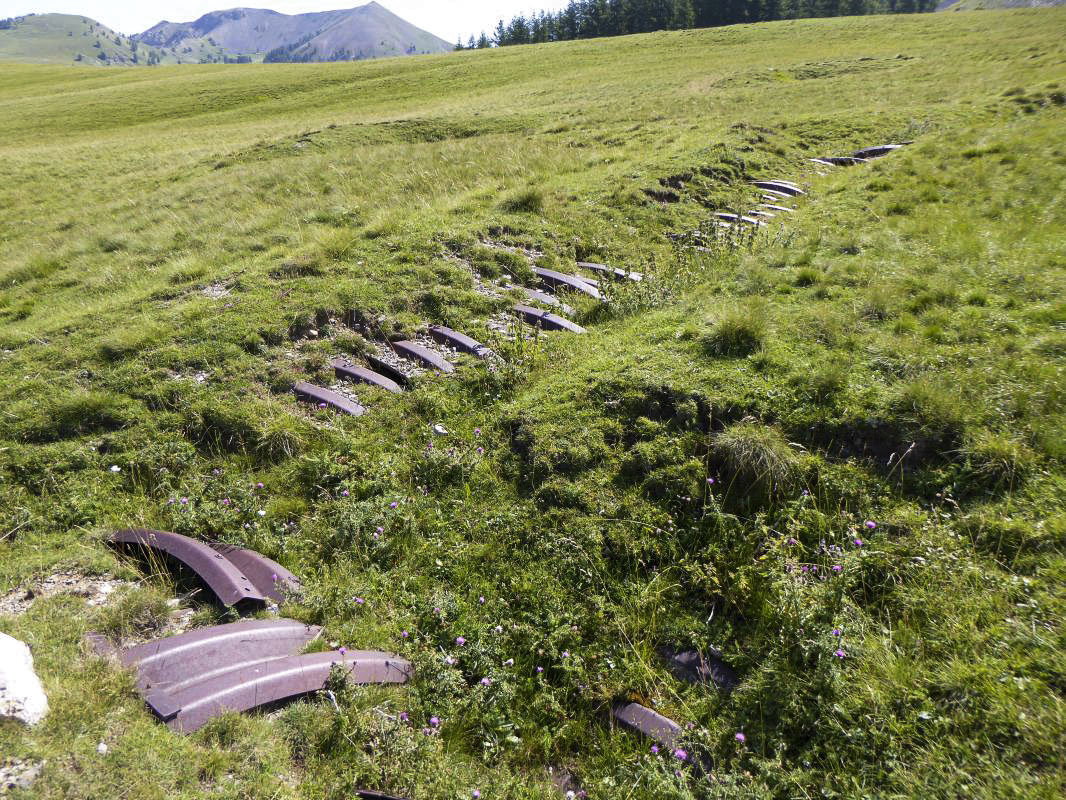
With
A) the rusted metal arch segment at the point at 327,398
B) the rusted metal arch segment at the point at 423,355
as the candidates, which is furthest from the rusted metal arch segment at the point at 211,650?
the rusted metal arch segment at the point at 423,355

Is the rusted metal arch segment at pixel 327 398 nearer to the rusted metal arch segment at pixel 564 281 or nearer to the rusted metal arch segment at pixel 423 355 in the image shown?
the rusted metal arch segment at pixel 423 355

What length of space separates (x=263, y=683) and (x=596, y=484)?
289cm

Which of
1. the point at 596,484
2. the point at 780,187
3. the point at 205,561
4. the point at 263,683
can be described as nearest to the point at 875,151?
the point at 780,187

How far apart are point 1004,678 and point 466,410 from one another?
16.5ft

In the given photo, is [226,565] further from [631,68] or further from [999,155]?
[631,68]

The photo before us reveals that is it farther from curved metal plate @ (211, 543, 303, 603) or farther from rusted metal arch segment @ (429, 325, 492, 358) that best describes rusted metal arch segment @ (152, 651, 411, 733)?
rusted metal arch segment @ (429, 325, 492, 358)

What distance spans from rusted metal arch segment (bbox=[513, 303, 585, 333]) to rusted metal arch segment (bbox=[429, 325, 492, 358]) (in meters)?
1.00

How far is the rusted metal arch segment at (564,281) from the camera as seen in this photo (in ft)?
29.6

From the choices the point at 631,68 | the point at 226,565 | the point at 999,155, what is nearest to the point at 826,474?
the point at 226,565

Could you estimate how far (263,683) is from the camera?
11.0 feet

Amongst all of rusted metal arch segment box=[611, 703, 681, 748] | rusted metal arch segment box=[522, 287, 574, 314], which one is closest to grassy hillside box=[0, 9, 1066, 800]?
rusted metal arch segment box=[611, 703, 681, 748]

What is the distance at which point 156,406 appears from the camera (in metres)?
6.33

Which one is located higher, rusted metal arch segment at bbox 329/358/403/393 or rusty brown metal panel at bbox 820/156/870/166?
rusty brown metal panel at bbox 820/156/870/166

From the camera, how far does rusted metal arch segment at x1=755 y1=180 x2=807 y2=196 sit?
42.3ft
